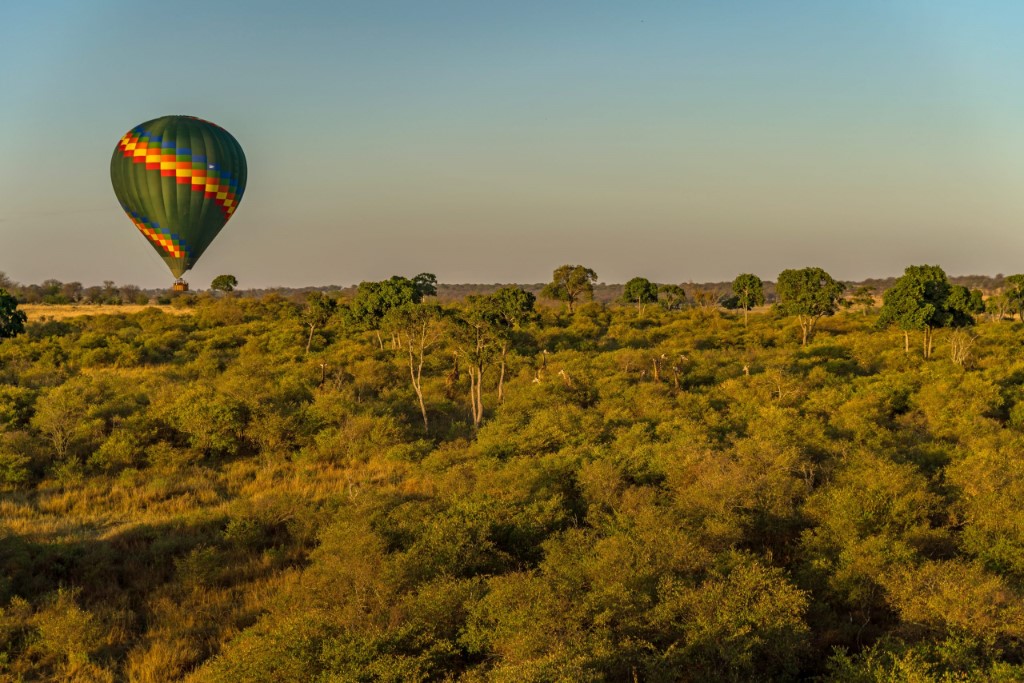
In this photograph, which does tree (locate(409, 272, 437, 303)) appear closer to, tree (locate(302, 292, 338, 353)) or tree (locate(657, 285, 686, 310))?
tree (locate(302, 292, 338, 353))

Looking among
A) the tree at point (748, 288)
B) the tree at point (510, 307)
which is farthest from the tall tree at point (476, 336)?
the tree at point (748, 288)

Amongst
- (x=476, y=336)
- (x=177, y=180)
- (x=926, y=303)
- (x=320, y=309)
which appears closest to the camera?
(x=476, y=336)

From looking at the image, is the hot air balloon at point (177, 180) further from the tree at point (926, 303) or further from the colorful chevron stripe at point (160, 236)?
the tree at point (926, 303)

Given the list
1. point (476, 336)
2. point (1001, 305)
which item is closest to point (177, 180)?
point (476, 336)

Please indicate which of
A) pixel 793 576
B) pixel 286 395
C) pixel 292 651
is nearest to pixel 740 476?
pixel 793 576

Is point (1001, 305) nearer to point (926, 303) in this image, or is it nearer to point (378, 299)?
point (926, 303)
